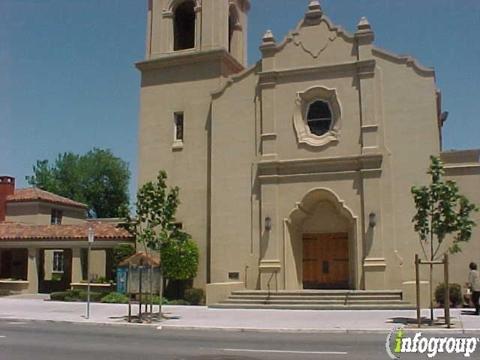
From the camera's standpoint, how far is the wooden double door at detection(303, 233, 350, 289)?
2791cm

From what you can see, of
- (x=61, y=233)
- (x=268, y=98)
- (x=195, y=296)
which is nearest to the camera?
(x=195, y=296)

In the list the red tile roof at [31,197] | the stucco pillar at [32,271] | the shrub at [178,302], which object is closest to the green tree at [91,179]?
the red tile roof at [31,197]

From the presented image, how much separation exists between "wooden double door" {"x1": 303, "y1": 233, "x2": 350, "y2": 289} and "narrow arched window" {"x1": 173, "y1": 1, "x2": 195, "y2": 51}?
12.1m

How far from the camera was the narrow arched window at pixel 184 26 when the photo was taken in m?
32.8

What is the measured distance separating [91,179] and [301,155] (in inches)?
1829

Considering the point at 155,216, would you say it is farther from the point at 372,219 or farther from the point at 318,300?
the point at 372,219

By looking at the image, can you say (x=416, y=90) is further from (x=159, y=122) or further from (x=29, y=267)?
(x=29, y=267)

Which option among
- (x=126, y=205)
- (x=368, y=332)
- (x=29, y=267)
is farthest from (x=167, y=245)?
(x=29, y=267)

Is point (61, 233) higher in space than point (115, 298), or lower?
higher

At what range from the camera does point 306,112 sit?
93.7 feet

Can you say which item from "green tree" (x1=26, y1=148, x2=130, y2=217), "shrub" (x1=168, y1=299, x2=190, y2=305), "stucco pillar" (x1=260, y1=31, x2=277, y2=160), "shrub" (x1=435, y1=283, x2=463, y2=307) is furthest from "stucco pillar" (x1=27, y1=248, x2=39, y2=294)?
"green tree" (x1=26, y1=148, x2=130, y2=217)

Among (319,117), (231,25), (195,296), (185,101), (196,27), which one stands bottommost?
(195,296)

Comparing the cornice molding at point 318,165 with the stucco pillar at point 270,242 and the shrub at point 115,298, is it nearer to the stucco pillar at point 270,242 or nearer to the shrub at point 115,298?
the stucco pillar at point 270,242

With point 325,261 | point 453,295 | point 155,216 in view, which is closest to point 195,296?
point 325,261
